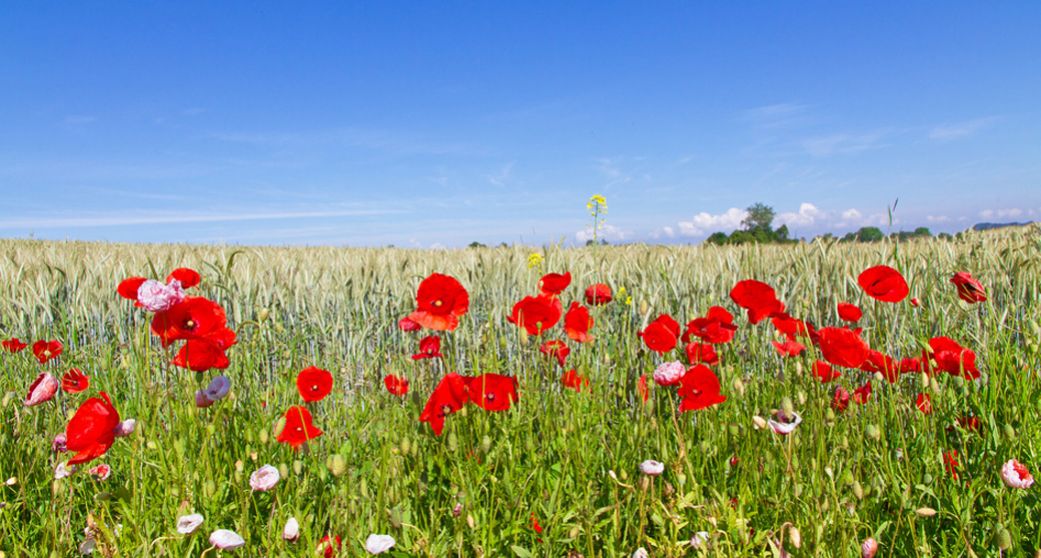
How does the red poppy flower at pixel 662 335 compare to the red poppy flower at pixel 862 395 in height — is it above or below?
above

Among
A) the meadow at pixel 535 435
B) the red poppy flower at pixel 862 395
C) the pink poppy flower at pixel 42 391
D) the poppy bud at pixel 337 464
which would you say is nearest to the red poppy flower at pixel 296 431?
the meadow at pixel 535 435

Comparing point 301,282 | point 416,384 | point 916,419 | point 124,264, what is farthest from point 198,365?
point 916,419

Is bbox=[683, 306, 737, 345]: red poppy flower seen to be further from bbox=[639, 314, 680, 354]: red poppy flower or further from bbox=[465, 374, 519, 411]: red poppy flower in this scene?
bbox=[465, 374, 519, 411]: red poppy flower

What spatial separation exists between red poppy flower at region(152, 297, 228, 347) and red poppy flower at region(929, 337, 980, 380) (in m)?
1.91

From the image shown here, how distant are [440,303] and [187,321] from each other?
0.63 meters

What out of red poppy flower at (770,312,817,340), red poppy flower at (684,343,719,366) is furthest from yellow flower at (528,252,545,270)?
red poppy flower at (770,312,817,340)

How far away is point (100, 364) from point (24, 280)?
81 centimetres

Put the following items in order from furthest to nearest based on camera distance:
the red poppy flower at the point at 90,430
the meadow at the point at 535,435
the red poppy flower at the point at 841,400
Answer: the red poppy flower at the point at 841,400 → the meadow at the point at 535,435 → the red poppy flower at the point at 90,430

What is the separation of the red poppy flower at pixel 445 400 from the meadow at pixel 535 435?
38 millimetres

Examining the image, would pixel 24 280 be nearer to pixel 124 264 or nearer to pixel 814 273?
pixel 124 264

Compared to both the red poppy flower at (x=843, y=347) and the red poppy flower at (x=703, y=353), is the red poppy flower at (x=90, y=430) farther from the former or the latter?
the red poppy flower at (x=843, y=347)

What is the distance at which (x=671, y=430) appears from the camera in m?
2.10

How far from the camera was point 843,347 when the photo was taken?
61.4 inches

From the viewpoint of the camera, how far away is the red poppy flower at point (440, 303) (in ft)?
5.66
